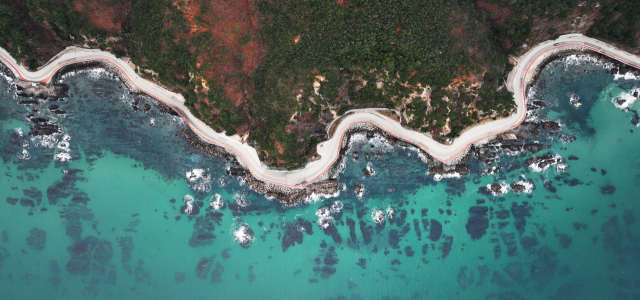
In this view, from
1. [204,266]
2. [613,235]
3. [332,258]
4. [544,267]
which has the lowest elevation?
[544,267]

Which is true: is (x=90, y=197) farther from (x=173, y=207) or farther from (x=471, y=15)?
(x=471, y=15)

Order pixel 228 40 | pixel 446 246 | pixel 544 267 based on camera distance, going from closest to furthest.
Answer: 1. pixel 228 40
2. pixel 544 267
3. pixel 446 246

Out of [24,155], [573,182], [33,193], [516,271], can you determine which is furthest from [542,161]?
[24,155]

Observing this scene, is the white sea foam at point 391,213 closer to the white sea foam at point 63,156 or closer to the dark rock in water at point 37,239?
the white sea foam at point 63,156

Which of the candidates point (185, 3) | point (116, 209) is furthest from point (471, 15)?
point (116, 209)

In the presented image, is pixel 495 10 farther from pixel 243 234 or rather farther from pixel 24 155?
pixel 24 155
